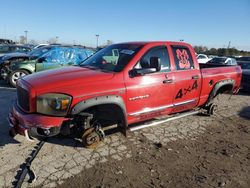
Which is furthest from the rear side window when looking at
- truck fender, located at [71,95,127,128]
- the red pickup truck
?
truck fender, located at [71,95,127,128]

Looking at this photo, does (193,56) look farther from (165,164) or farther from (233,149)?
(165,164)

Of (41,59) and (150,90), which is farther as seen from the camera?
(41,59)

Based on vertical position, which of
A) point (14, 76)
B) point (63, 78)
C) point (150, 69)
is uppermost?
point (150, 69)

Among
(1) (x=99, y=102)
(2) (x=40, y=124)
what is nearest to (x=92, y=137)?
(1) (x=99, y=102)

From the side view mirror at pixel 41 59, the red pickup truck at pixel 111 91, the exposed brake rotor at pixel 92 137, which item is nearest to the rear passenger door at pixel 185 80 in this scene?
the red pickup truck at pixel 111 91

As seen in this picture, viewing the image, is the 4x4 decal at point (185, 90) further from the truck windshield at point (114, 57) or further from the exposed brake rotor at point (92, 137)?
the exposed brake rotor at point (92, 137)

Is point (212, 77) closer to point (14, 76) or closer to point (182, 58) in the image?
point (182, 58)

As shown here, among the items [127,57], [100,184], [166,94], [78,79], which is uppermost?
[127,57]

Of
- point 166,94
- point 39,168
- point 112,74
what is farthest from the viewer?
point 166,94

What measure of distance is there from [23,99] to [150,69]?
2220mm

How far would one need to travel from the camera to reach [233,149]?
15.5 ft

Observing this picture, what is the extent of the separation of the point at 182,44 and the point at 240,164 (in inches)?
110

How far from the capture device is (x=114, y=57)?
15.9ft

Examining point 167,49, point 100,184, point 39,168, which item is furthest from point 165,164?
point 167,49
